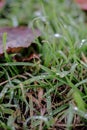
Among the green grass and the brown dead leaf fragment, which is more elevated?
the brown dead leaf fragment

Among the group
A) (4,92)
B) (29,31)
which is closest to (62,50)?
(29,31)

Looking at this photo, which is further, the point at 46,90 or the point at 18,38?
the point at 18,38

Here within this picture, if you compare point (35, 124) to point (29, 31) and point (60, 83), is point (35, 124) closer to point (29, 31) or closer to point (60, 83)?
point (60, 83)

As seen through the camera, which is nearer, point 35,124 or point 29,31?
point 35,124

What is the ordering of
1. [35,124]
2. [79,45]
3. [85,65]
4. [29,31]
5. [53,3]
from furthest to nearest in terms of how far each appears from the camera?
[53,3] → [29,31] → [79,45] → [85,65] → [35,124]

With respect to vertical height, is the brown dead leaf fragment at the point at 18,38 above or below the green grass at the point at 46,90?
above

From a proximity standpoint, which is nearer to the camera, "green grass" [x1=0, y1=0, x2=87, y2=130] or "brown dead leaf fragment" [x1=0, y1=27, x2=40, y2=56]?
"green grass" [x1=0, y1=0, x2=87, y2=130]

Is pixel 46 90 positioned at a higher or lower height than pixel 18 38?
lower

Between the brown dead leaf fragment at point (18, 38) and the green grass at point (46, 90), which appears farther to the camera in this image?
the brown dead leaf fragment at point (18, 38)
